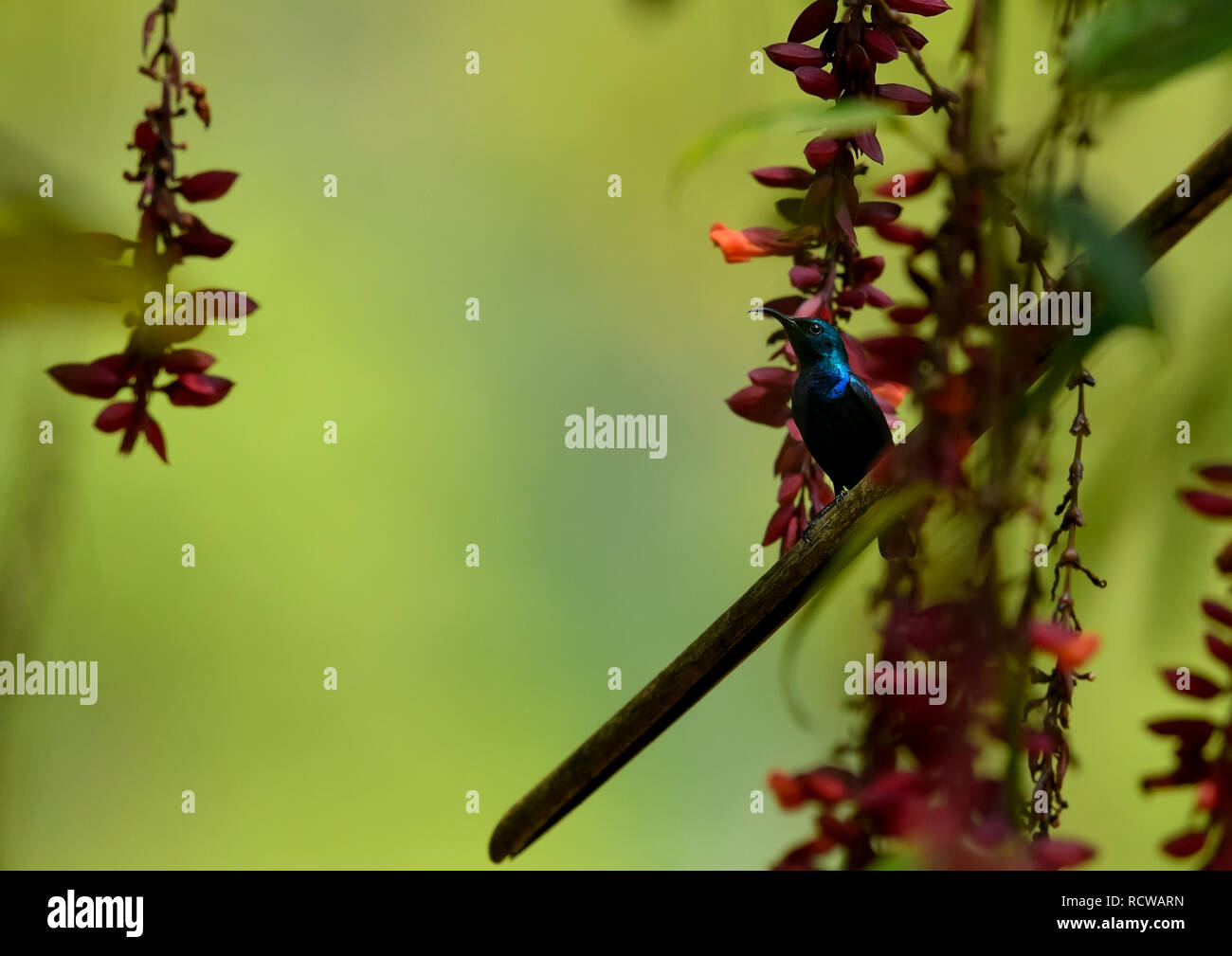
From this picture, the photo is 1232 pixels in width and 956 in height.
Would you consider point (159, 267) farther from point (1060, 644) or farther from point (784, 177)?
point (1060, 644)

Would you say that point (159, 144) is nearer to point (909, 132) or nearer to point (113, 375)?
point (113, 375)

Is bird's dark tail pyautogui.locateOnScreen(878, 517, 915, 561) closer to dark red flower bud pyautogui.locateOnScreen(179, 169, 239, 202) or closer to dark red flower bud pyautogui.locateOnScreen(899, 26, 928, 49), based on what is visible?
dark red flower bud pyautogui.locateOnScreen(899, 26, 928, 49)

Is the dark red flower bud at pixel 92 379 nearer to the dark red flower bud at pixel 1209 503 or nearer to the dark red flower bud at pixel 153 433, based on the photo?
the dark red flower bud at pixel 153 433

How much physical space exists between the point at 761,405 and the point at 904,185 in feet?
0.40

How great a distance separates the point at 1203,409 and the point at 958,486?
0.24 ft

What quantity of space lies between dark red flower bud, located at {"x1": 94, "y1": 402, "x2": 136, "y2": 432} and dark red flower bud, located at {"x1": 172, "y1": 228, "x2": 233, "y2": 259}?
0.08 metres

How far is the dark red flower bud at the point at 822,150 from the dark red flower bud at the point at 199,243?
0.26 metres

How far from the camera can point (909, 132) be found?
0.91 ft

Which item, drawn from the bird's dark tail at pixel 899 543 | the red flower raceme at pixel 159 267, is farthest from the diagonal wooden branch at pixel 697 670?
the red flower raceme at pixel 159 267

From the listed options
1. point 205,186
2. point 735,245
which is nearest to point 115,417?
point 205,186

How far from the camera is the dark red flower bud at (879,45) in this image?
0.42 metres

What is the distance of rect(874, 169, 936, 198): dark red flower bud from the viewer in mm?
497

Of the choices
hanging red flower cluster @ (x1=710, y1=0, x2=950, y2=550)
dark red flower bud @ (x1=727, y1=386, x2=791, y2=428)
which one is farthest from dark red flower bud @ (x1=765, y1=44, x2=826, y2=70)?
dark red flower bud @ (x1=727, y1=386, x2=791, y2=428)
